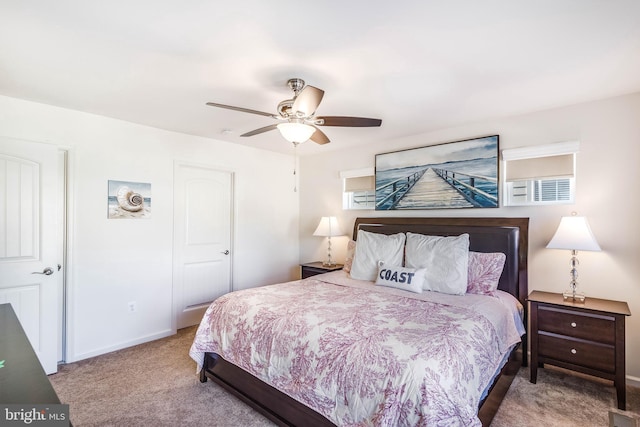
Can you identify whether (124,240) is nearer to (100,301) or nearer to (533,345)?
(100,301)

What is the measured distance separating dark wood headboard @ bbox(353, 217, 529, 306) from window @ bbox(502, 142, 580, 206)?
0.26 meters

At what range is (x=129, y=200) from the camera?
11.5ft

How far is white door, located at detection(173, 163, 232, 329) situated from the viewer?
3955mm

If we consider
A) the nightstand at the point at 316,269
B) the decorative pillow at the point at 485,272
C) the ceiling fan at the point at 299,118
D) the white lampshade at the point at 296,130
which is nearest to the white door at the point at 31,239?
the ceiling fan at the point at 299,118

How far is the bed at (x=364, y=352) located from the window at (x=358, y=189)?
1542 mm

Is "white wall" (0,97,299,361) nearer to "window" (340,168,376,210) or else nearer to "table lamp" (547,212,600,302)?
"window" (340,168,376,210)

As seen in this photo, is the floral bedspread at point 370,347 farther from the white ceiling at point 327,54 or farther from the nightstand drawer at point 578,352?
the white ceiling at point 327,54

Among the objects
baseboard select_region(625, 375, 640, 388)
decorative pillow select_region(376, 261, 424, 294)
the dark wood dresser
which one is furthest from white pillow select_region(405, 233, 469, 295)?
the dark wood dresser

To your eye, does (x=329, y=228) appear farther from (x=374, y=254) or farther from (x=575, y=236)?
(x=575, y=236)

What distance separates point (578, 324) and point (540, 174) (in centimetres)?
137

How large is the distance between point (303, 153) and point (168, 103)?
7.84 feet

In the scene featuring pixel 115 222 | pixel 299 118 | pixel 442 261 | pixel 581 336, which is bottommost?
pixel 581 336

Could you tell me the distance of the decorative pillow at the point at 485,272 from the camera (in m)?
2.82

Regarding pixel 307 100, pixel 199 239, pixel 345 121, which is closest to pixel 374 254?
pixel 345 121
